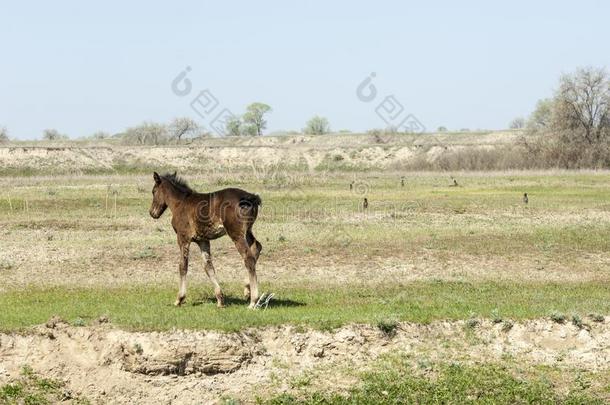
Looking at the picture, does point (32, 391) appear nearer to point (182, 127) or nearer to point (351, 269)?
point (351, 269)

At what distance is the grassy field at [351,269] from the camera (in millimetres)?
15938

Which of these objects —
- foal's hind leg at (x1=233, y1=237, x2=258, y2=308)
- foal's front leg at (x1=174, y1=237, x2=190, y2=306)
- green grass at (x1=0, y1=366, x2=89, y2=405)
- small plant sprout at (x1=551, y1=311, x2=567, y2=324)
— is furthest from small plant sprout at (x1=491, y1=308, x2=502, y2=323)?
green grass at (x1=0, y1=366, x2=89, y2=405)

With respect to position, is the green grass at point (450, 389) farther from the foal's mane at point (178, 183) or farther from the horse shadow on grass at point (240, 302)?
the foal's mane at point (178, 183)

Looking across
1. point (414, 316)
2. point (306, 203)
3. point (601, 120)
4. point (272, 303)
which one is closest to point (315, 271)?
point (272, 303)

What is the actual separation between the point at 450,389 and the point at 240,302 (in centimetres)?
649

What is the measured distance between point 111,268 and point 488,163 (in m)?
66.2

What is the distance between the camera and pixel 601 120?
294 feet

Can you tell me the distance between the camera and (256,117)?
17100 centimetres

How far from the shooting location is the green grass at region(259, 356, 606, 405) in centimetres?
1472

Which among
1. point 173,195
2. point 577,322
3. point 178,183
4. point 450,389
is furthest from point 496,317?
point 178,183

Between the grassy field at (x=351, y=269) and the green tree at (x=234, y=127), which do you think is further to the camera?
the green tree at (x=234, y=127)

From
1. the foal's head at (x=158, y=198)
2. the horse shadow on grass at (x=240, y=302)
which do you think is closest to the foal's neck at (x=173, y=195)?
the foal's head at (x=158, y=198)

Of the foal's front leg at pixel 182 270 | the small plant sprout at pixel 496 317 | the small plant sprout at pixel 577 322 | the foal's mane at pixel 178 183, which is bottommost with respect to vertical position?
the small plant sprout at pixel 577 322

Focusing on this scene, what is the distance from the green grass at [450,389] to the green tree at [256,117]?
154354mm
